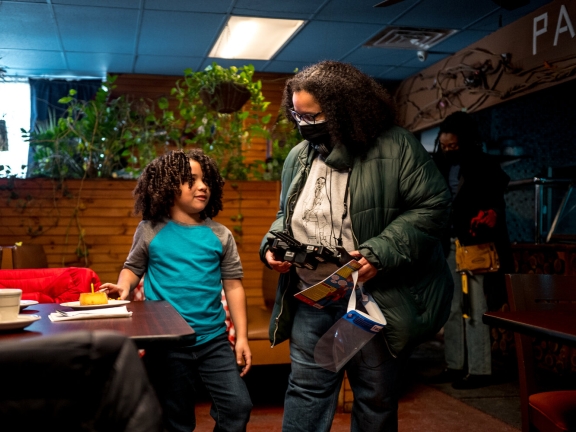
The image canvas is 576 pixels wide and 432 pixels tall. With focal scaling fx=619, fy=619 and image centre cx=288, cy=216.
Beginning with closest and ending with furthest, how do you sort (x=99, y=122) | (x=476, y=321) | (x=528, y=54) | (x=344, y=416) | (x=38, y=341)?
(x=38, y=341), (x=344, y=416), (x=476, y=321), (x=99, y=122), (x=528, y=54)

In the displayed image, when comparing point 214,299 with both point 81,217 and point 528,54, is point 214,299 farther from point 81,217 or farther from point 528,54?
point 528,54

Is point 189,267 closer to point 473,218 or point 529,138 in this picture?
point 473,218

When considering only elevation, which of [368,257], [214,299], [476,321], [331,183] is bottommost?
[476,321]

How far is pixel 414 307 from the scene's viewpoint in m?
1.84

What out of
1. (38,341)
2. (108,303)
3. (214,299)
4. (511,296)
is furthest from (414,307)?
(38,341)

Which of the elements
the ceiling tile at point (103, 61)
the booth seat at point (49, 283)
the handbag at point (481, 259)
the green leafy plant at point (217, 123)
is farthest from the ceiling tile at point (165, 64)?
the booth seat at point (49, 283)

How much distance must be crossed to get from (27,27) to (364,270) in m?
4.93

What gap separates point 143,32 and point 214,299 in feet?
13.9

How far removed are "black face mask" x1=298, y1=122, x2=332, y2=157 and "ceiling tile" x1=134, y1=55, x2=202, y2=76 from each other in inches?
196

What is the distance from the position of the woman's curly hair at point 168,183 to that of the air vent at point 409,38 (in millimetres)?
3785

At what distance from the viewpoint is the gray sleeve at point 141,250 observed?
213 cm

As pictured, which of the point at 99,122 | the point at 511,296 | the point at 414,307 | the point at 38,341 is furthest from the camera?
the point at 99,122

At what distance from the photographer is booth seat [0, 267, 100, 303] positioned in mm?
2445

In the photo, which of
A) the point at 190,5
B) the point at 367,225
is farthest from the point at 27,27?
the point at 367,225
